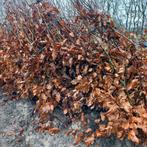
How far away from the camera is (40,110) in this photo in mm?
3678

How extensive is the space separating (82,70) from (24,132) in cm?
108

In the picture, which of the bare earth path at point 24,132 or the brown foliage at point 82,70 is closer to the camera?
the brown foliage at point 82,70

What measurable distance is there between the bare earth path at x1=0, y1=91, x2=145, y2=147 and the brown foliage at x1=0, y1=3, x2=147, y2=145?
0.12 metres

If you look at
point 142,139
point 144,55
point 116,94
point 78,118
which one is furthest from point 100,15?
point 142,139

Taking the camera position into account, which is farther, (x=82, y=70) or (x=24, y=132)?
(x=24, y=132)

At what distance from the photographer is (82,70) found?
11.4 feet

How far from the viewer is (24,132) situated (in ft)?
12.2

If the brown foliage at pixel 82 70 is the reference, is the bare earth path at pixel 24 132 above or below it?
below

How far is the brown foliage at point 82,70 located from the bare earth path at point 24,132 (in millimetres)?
120

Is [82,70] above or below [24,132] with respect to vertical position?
above

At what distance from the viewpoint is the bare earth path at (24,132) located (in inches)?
133

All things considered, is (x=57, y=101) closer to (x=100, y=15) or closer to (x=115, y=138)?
(x=115, y=138)

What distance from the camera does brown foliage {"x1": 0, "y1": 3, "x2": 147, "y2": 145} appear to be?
307cm

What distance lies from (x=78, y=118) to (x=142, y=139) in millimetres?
769
